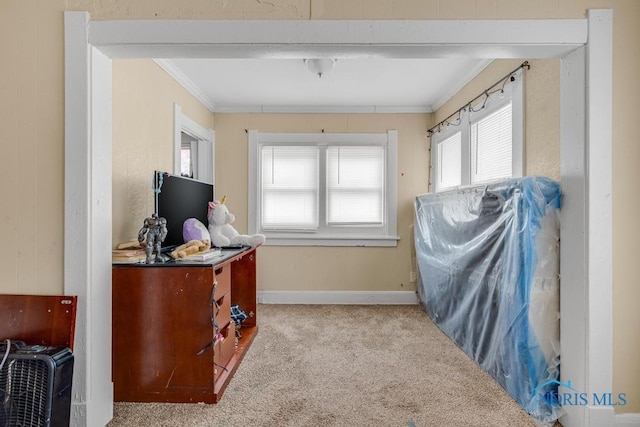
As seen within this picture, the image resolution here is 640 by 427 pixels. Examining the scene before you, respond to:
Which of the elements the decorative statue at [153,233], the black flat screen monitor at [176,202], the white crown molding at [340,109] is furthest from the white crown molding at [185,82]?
the decorative statue at [153,233]

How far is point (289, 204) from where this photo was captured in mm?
4070

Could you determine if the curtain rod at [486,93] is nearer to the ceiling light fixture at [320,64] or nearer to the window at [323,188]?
the window at [323,188]

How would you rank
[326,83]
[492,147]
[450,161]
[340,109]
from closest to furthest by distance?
[492,147], [326,83], [450,161], [340,109]

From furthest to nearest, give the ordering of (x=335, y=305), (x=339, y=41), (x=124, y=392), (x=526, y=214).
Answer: (x=335, y=305) < (x=124, y=392) < (x=526, y=214) < (x=339, y=41)

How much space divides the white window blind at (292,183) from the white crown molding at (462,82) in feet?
4.96

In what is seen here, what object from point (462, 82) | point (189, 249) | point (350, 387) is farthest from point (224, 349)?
point (462, 82)

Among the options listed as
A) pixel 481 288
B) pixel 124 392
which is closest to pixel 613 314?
pixel 481 288

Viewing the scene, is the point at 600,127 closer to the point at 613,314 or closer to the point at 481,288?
the point at 613,314

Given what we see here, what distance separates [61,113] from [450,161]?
319 cm

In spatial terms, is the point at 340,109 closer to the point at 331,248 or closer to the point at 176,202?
the point at 331,248

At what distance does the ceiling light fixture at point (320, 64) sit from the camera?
2.68 m

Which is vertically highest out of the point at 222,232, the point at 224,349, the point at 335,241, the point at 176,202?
the point at 176,202

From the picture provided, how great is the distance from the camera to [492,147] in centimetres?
267

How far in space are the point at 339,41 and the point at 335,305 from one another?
3.00 meters
